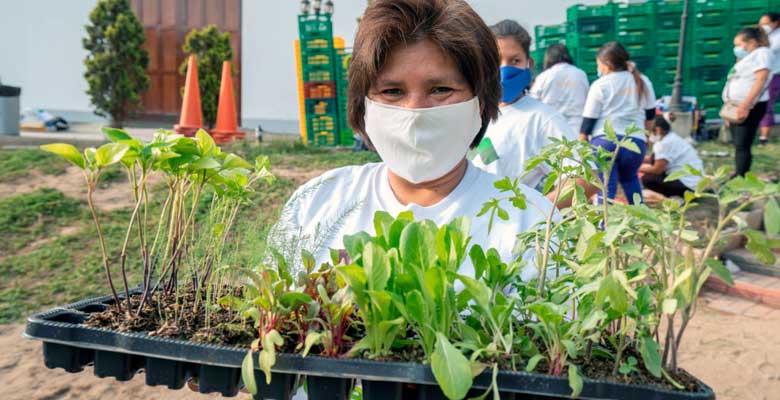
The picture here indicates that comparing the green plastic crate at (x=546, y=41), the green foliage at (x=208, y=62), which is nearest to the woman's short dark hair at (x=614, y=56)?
the green plastic crate at (x=546, y=41)

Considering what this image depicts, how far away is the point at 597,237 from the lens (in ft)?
2.95

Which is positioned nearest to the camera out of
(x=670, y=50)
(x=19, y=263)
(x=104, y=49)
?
(x=19, y=263)

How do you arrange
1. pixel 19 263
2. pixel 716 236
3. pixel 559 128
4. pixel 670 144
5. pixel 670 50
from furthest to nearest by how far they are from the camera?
pixel 670 50, pixel 670 144, pixel 19 263, pixel 559 128, pixel 716 236

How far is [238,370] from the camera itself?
1.06m

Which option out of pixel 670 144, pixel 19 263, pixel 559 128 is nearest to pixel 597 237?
pixel 559 128

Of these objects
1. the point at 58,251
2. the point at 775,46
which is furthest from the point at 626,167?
the point at 58,251

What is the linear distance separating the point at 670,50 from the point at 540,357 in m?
12.0

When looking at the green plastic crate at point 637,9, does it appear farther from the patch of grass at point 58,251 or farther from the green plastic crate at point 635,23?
the patch of grass at point 58,251

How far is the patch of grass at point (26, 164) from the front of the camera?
6953 mm

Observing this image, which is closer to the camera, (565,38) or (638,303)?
(638,303)

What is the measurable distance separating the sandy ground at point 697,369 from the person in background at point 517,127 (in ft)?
5.29

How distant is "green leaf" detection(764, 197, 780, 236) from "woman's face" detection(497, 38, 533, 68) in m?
2.50

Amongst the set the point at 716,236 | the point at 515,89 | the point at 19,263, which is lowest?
the point at 19,263

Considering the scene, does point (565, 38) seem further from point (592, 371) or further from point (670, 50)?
point (592, 371)
